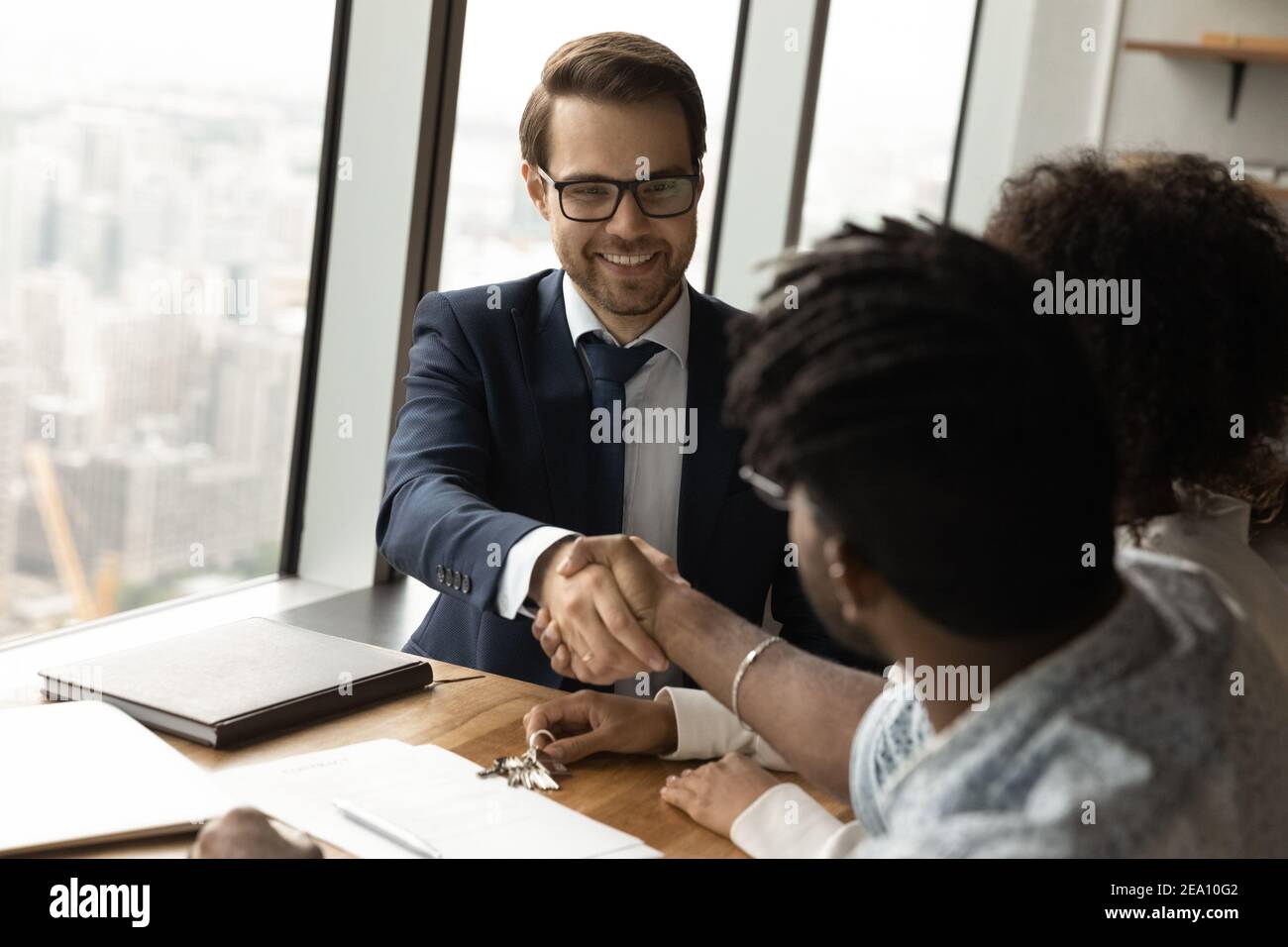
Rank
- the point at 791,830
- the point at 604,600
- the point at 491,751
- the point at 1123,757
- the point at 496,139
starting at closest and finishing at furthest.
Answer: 1. the point at 1123,757
2. the point at 791,830
3. the point at 491,751
4. the point at 604,600
5. the point at 496,139

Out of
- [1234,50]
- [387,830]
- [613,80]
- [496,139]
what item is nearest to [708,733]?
[387,830]

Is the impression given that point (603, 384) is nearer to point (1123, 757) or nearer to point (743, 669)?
point (743, 669)

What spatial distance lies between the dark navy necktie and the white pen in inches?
34.6

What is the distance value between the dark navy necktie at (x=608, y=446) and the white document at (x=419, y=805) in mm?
717

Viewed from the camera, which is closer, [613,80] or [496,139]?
[613,80]

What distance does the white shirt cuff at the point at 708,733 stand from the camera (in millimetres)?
1519

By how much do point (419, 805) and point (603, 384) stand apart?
3.13 ft

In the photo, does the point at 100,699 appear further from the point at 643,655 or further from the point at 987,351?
the point at 987,351

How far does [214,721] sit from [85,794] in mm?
187

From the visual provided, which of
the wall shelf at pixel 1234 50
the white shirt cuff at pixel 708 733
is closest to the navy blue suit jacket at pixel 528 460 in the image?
the white shirt cuff at pixel 708 733

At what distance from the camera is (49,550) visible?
255 cm

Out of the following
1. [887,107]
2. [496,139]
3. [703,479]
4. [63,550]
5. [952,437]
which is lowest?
[63,550]

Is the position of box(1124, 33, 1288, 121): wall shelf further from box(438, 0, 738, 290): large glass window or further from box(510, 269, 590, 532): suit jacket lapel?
box(510, 269, 590, 532): suit jacket lapel

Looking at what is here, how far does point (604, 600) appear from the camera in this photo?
1.62 meters
